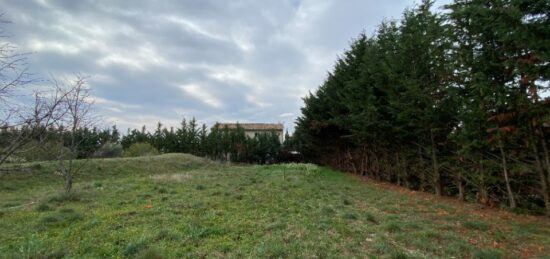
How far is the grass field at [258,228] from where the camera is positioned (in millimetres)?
4465

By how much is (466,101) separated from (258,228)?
555cm

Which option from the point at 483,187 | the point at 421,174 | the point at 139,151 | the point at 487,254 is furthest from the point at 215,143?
the point at 487,254

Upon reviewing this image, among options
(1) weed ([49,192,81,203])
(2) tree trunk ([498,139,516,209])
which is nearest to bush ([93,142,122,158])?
(1) weed ([49,192,81,203])

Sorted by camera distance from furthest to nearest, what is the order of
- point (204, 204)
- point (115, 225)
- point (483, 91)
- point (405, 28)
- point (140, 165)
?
1. point (140, 165)
2. point (405, 28)
3. point (204, 204)
4. point (483, 91)
5. point (115, 225)

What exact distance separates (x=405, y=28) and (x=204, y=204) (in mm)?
8634

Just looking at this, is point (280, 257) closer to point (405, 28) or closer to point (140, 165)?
point (405, 28)

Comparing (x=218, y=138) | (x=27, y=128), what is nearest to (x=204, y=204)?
(x=27, y=128)

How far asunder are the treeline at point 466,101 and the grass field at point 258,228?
1.01 meters

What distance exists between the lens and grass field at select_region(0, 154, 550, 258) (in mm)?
4465

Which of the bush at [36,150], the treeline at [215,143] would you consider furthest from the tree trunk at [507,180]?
the treeline at [215,143]

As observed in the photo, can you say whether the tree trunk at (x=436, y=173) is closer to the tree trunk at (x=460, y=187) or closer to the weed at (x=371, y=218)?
the tree trunk at (x=460, y=187)

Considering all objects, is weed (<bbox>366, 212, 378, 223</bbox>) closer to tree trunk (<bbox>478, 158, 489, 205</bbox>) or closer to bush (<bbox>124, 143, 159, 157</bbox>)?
tree trunk (<bbox>478, 158, 489, 205</bbox>)

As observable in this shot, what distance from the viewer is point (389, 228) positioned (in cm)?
552

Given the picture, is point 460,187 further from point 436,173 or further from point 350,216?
point 350,216
